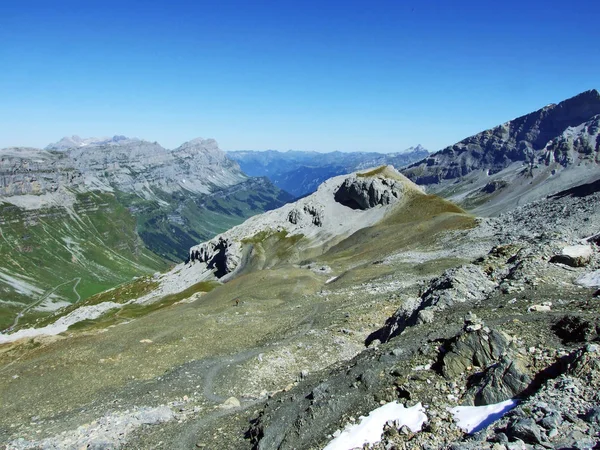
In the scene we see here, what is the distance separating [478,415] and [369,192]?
139 meters

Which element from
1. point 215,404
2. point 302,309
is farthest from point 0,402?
point 302,309

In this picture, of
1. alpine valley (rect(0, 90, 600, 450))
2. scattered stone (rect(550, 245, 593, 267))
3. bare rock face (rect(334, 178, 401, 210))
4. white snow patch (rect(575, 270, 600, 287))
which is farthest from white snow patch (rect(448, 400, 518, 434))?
bare rock face (rect(334, 178, 401, 210))

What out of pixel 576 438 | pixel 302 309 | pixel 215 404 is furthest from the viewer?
pixel 302 309

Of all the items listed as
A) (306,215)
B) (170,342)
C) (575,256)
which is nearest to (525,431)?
(575,256)

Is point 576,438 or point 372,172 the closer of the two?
point 576,438

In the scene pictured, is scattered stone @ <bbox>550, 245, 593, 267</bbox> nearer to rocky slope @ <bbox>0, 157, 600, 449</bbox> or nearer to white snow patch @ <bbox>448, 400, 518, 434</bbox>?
rocky slope @ <bbox>0, 157, 600, 449</bbox>

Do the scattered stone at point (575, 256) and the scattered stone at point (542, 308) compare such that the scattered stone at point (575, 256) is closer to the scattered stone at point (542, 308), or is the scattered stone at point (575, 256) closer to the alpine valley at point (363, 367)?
the alpine valley at point (363, 367)

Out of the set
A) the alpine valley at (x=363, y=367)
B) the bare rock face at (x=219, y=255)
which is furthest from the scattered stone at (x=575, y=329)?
the bare rock face at (x=219, y=255)

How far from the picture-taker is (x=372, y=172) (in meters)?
170

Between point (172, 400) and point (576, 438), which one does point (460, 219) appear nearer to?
point (172, 400)

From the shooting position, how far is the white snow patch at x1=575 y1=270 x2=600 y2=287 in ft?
103

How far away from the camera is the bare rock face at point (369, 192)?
499ft

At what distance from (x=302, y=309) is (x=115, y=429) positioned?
1143 inches

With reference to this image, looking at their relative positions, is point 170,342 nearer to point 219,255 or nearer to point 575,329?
point 575,329
